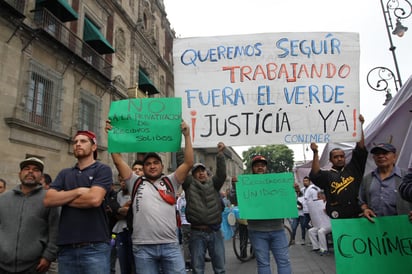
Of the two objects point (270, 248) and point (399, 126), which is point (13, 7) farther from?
point (399, 126)

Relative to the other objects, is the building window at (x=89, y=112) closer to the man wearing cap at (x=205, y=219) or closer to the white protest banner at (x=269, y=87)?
the man wearing cap at (x=205, y=219)

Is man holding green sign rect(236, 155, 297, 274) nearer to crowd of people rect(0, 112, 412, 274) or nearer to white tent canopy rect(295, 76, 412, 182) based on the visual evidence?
crowd of people rect(0, 112, 412, 274)

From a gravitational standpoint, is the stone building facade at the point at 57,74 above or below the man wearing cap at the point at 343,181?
above

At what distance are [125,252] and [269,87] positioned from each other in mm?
2675

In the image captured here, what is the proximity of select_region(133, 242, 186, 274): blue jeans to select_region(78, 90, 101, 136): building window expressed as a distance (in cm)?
1125

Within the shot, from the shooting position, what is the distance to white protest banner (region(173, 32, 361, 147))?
3.46 metres

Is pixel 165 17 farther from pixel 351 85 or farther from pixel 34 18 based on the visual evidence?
pixel 351 85

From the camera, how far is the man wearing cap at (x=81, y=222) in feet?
8.39

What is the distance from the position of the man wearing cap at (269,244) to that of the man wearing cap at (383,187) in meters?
0.91

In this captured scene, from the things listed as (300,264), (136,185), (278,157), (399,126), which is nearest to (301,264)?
(300,264)

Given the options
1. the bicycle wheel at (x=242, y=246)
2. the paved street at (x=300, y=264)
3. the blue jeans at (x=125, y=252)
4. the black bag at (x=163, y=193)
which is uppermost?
the black bag at (x=163, y=193)

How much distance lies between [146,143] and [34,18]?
33.5ft

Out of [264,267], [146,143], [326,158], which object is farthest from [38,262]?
[326,158]

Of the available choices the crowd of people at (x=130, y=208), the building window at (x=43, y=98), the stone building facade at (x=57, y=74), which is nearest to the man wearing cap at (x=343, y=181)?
the crowd of people at (x=130, y=208)
